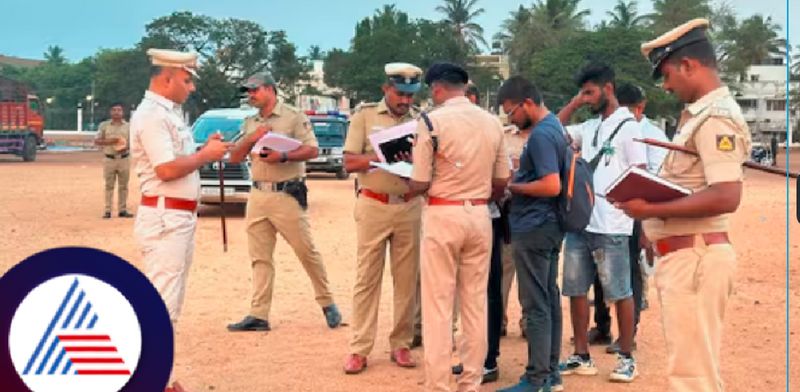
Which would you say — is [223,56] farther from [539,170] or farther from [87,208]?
[539,170]

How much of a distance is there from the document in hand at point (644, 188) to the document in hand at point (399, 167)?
7.11 feet

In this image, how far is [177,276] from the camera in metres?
5.61

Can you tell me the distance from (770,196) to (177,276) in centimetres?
2013

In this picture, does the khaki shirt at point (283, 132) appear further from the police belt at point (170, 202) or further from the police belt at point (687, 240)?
the police belt at point (687, 240)

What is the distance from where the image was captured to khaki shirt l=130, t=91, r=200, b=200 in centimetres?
547

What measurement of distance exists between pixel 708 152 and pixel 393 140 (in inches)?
102

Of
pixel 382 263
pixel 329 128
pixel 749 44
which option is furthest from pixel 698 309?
pixel 749 44

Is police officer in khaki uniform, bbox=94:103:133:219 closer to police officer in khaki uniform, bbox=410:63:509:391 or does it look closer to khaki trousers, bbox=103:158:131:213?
khaki trousers, bbox=103:158:131:213

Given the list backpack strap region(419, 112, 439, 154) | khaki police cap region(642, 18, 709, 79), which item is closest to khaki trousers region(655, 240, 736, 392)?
khaki police cap region(642, 18, 709, 79)

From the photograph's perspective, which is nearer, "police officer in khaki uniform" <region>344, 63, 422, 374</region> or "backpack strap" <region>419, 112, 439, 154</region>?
"backpack strap" <region>419, 112, 439, 154</region>

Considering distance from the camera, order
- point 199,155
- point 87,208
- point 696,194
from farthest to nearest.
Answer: point 87,208 → point 199,155 → point 696,194

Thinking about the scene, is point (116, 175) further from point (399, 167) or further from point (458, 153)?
point (458, 153)

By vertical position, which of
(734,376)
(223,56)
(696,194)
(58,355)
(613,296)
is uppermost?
(223,56)

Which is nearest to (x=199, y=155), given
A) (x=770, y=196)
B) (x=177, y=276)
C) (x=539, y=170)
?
(x=177, y=276)
